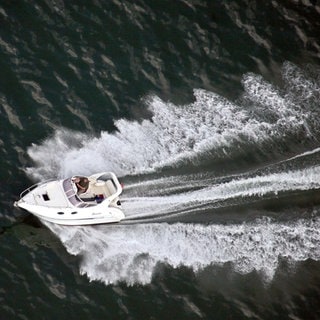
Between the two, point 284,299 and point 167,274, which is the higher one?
point 167,274

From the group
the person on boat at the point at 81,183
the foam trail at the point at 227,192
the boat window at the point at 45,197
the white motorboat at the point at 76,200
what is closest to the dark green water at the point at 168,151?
the foam trail at the point at 227,192

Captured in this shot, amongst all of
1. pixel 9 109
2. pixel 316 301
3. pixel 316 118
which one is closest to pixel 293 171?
pixel 316 118

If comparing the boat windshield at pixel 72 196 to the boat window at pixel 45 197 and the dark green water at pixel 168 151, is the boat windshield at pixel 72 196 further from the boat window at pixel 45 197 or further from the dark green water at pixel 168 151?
the dark green water at pixel 168 151

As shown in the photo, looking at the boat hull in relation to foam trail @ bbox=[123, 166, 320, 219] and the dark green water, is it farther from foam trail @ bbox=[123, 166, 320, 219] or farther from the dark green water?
foam trail @ bbox=[123, 166, 320, 219]

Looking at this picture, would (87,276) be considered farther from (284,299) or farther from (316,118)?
(316,118)

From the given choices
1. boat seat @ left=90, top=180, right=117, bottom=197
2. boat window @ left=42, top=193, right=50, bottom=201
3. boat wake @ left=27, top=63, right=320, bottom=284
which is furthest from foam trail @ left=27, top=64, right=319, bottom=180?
boat window @ left=42, top=193, right=50, bottom=201
